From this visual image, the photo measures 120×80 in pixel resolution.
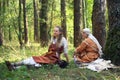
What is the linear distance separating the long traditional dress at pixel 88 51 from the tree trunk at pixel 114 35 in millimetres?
336

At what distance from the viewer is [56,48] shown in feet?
39.1

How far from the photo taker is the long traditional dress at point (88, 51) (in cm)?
1174

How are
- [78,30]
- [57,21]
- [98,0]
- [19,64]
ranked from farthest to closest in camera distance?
[57,21], [78,30], [98,0], [19,64]

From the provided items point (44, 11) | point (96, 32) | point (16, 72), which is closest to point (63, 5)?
point (44, 11)

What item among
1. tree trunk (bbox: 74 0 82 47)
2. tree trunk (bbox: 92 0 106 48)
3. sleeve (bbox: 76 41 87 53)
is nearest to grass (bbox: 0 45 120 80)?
sleeve (bbox: 76 41 87 53)

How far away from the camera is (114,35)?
11.5 metres

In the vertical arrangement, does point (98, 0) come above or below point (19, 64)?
above

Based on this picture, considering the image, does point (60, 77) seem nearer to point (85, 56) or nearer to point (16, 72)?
point (16, 72)

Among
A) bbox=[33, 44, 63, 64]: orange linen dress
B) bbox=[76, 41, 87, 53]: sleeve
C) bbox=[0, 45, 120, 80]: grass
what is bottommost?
bbox=[0, 45, 120, 80]: grass

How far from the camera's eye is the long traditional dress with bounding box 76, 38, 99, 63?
38.5ft

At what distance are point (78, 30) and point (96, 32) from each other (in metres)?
6.15

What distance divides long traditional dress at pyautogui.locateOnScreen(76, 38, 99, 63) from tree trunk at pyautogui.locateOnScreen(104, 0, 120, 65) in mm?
336

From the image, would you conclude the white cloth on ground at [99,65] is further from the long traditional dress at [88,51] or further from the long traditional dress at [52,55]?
the long traditional dress at [52,55]

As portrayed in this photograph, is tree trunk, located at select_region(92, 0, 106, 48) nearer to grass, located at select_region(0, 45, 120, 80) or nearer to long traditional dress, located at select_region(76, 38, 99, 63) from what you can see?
long traditional dress, located at select_region(76, 38, 99, 63)
